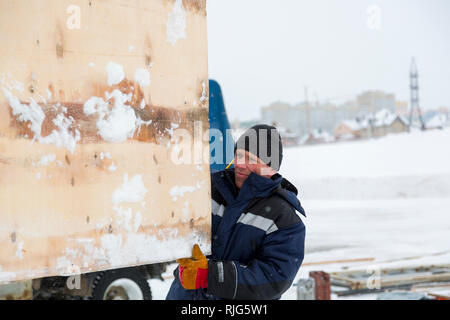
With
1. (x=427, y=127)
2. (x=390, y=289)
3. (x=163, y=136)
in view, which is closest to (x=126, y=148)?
(x=163, y=136)

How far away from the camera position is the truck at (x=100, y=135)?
1.64 m

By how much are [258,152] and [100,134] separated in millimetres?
753

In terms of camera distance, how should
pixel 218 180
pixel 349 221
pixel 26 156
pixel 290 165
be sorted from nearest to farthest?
pixel 26 156
pixel 218 180
pixel 349 221
pixel 290 165

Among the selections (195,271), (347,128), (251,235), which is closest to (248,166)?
(251,235)

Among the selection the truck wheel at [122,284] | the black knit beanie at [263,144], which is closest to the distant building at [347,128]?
the truck wheel at [122,284]

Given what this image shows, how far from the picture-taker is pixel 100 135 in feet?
5.90

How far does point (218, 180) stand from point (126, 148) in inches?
23.3

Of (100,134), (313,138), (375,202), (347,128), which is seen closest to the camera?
(100,134)

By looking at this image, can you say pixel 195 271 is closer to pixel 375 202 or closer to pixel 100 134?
pixel 100 134

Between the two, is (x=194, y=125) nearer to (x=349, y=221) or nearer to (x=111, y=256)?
(x=111, y=256)

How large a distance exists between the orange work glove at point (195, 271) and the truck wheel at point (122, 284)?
3.02 meters

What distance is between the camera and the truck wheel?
4852 mm

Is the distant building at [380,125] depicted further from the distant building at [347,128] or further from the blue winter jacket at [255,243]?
the blue winter jacket at [255,243]

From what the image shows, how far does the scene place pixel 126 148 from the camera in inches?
73.1
